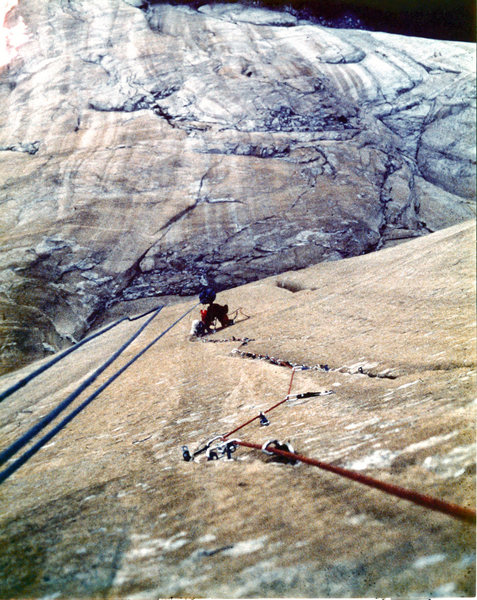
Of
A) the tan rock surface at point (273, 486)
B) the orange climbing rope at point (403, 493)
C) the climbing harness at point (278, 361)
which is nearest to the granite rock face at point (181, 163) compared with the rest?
the climbing harness at point (278, 361)

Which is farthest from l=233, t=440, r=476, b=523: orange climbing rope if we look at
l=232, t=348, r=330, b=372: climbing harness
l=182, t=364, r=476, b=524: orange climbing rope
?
l=232, t=348, r=330, b=372: climbing harness

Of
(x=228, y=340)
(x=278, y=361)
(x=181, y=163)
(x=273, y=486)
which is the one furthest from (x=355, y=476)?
(x=181, y=163)

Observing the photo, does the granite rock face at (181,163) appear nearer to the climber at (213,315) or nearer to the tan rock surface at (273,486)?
the climber at (213,315)

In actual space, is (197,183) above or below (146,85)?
below

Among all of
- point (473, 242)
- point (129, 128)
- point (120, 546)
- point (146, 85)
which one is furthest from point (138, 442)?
point (146, 85)

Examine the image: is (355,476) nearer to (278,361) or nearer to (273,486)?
Answer: (273,486)

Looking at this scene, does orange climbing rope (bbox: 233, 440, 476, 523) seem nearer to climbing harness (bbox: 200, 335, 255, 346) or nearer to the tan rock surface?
the tan rock surface

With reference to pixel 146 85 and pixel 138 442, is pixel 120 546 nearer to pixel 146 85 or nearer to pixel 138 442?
pixel 138 442
